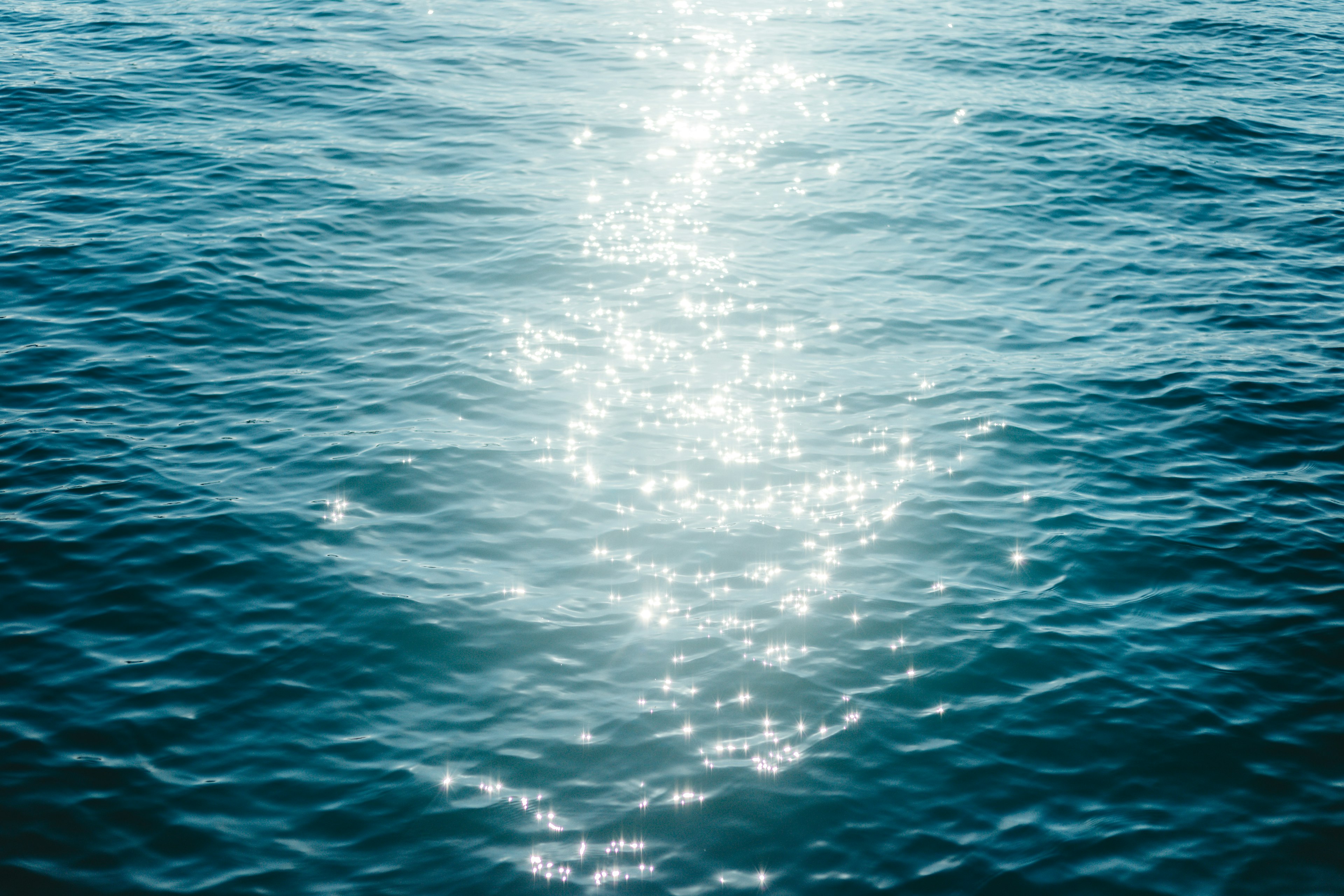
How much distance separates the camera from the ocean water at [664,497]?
39.2 feet

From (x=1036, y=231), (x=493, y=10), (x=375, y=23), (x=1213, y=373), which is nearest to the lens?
(x=1213, y=373)

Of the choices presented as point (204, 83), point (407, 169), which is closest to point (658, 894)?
point (407, 169)

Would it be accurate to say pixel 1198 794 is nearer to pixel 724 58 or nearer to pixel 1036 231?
pixel 1036 231

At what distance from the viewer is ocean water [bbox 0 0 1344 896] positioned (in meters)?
12.0

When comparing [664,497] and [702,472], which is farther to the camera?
A: [702,472]

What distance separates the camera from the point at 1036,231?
89.5 feet

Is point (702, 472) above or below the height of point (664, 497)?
above

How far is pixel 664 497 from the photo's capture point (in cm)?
1780

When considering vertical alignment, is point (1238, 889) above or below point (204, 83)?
below

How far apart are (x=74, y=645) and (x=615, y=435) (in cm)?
920

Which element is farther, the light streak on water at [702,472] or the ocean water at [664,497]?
the light streak on water at [702,472]

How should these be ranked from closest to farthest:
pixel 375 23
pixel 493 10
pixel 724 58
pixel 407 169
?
pixel 407 169 → pixel 724 58 → pixel 375 23 → pixel 493 10

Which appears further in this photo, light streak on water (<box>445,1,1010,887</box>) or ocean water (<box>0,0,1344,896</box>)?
light streak on water (<box>445,1,1010,887</box>)

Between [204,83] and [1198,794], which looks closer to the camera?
[1198,794]
